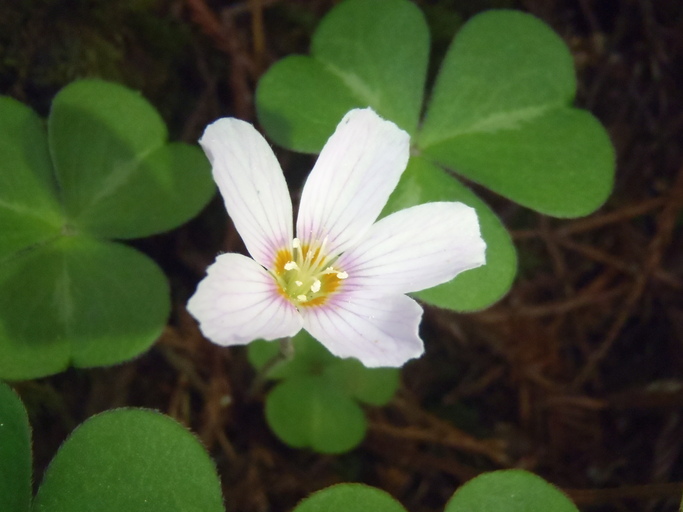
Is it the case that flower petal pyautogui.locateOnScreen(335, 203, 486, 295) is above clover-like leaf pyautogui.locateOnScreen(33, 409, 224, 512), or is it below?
above

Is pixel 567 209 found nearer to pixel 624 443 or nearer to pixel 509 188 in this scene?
pixel 509 188

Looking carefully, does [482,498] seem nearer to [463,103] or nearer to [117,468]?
[117,468]

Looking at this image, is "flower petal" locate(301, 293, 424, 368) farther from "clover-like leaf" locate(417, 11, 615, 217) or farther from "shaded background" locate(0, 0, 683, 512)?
"shaded background" locate(0, 0, 683, 512)

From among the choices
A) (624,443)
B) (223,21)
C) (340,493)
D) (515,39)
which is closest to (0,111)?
(223,21)

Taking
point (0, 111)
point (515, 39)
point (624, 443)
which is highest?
point (515, 39)

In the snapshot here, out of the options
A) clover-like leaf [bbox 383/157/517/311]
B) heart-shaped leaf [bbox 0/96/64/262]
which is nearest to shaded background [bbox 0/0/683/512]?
heart-shaped leaf [bbox 0/96/64/262]

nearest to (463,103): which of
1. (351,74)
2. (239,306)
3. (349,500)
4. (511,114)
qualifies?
(511,114)

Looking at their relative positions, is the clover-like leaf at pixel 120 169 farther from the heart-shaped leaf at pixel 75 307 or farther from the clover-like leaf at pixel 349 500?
the clover-like leaf at pixel 349 500
